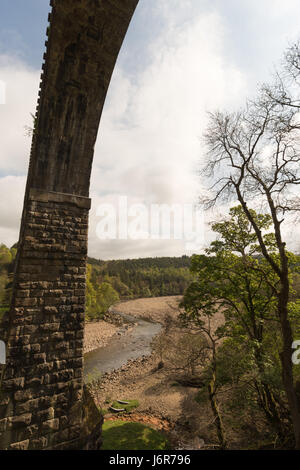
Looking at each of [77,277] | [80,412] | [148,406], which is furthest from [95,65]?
[148,406]

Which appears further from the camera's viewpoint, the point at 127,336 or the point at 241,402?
the point at 127,336

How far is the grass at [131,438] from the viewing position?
29.5 ft

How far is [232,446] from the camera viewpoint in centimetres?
893

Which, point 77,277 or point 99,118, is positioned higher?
point 99,118

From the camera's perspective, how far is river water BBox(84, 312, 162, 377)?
789 inches

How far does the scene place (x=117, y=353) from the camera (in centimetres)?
2427

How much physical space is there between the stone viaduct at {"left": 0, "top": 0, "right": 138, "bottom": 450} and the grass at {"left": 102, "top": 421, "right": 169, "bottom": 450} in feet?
19.8

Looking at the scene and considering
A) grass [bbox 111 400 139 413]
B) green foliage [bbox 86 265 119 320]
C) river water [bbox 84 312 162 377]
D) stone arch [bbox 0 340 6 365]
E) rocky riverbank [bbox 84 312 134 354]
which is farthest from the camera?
green foliage [bbox 86 265 119 320]

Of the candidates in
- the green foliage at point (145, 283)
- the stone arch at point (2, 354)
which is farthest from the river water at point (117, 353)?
the green foliage at point (145, 283)

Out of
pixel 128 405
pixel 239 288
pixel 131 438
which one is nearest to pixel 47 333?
pixel 239 288

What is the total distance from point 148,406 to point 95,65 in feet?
55.7

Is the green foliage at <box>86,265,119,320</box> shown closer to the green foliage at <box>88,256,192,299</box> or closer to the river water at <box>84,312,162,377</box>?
the river water at <box>84,312,162,377</box>

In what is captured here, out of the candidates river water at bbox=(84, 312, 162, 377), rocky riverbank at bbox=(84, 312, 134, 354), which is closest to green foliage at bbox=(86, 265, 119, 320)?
rocky riverbank at bbox=(84, 312, 134, 354)
